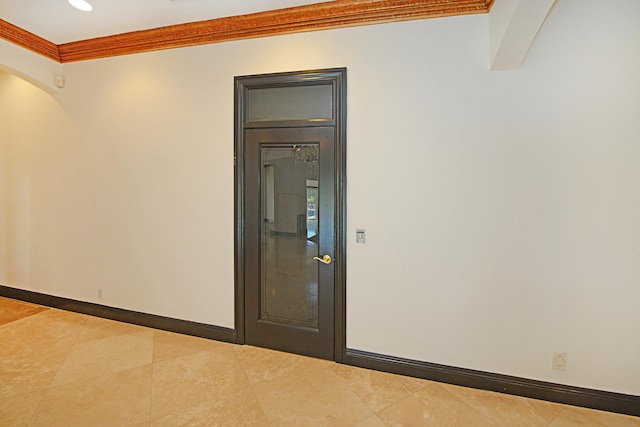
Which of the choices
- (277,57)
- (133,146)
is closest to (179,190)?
(133,146)

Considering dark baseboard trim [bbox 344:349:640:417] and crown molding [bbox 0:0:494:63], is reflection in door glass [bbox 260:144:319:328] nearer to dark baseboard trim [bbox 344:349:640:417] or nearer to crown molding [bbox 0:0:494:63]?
dark baseboard trim [bbox 344:349:640:417]

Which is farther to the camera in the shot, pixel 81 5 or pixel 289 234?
pixel 289 234

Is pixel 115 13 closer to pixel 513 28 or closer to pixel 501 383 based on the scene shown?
pixel 513 28

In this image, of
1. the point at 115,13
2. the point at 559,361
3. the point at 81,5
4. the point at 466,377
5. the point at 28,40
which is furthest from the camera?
the point at 28,40

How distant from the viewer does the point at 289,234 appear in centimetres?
304

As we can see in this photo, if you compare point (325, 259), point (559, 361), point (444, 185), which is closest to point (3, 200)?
point (325, 259)

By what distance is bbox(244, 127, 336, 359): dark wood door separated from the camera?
290 centimetres

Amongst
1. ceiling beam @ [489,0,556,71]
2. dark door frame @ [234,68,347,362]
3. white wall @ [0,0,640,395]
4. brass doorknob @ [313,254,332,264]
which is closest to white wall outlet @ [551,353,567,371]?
white wall @ [0,0,640,395]

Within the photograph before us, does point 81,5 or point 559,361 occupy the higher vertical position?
point 81,5

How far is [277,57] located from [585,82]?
7.58ft

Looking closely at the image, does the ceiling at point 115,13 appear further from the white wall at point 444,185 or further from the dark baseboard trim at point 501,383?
the dark baseboard trim at point 501,383

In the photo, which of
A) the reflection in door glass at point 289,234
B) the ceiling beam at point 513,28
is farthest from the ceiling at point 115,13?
the ceiling beam at point 513,28

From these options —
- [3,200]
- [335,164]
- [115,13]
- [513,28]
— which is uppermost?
[115,13]

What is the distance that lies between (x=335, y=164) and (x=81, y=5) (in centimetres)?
249
